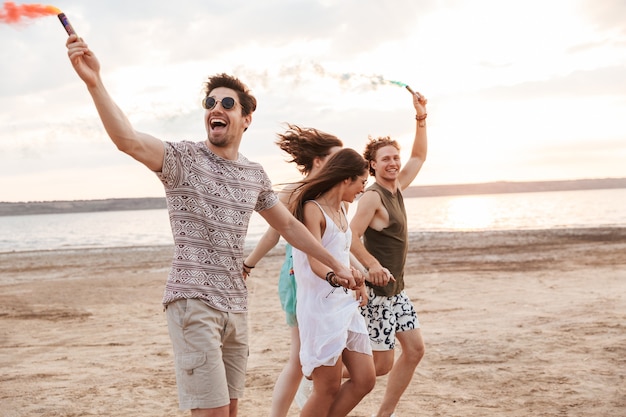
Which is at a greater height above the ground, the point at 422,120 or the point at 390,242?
the point at 422,120

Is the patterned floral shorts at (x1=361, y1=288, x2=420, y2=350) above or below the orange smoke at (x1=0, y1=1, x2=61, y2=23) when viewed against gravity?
below

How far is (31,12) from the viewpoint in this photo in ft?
9.15

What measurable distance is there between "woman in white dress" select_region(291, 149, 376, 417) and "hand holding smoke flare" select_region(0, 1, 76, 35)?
1.84 meters

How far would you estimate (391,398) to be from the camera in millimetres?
5219

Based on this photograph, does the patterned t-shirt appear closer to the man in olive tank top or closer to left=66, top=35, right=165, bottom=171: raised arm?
left=66, top=35, right=165, bottom=171: raised arm

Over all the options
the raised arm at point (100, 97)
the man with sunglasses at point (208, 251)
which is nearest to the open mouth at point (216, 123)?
the man with sunglasses at point (208, 251)

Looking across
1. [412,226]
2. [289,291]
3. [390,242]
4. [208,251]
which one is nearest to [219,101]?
[208,251]

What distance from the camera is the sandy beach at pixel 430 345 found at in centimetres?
598

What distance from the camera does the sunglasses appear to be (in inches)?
139

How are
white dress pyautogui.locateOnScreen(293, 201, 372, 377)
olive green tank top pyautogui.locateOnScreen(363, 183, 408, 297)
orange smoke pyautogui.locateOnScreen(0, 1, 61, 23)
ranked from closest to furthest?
1. orange smoke pyautogui.locateOnScreen(0, 1, 61, 23)
2. white dress pyautogui.locateOnScreen(293, 201, 372, 377)
3. olive green tank top pyautogui.locateOnScreen(363, 183, 408, 297)

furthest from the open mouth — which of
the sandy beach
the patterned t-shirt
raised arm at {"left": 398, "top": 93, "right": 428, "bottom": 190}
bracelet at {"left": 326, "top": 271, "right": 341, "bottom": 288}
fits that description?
the sandy beach

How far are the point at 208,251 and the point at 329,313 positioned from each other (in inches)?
39.6

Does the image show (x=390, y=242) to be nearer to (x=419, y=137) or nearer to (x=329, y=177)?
(x=329, y=177)

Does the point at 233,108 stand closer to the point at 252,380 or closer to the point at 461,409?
the point at 461,409
